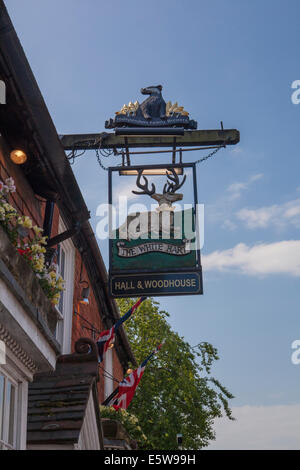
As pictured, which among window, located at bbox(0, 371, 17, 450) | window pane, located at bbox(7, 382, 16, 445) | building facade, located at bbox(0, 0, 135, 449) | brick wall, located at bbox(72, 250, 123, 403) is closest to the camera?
building facade, located at bbox(0, 0, 135, 449)

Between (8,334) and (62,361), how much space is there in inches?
94.6

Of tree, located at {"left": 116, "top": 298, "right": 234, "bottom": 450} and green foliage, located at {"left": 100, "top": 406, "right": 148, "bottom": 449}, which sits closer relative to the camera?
green foliage, located at {"left": 100, "top": 406, "right": 148, "bottom": 449}

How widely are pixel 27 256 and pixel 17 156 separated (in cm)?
185

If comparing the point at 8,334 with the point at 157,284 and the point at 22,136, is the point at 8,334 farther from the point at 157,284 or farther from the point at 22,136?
the point at 157,284

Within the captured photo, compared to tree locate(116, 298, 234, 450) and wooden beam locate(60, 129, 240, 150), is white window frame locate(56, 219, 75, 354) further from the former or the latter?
tree locate(116, 298, 234, 450)

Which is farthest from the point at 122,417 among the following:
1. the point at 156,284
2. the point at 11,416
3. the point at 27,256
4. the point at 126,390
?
the point at 27,256

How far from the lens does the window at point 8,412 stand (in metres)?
5.81

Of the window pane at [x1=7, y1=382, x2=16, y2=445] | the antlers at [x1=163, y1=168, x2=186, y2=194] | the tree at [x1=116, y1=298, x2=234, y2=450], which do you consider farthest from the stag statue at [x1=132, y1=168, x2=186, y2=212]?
the tree at [x1=116, y1=298, x2=234, y2=450]

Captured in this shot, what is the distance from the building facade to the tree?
11.3 meters

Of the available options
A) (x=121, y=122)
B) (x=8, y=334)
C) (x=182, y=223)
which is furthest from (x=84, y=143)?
(x=8, y=334)

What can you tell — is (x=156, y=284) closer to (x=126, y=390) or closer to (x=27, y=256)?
(x=27, y=256)

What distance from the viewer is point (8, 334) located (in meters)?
5.58

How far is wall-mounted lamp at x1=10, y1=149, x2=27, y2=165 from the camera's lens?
7906 mm
